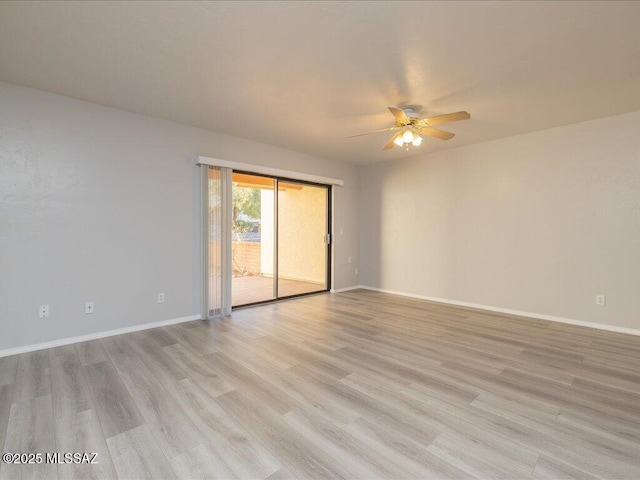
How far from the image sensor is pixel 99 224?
352 cm

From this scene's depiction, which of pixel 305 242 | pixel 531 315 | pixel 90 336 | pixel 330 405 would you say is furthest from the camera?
pixel 305 242

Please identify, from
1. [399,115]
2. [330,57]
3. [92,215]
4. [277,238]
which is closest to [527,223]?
[399,115]

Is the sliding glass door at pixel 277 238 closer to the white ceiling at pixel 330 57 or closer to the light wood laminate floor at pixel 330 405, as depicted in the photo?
the white ceiling at pixel 330 57

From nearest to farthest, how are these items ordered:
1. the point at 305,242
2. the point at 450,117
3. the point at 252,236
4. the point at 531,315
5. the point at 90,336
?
the point at 450,117 → the point at 90,336 → the point at 531,315 → the point at 252,236 → the point at 305,242

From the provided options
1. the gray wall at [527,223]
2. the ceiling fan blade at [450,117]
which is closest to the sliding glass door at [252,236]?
the gray wall at [527,223]

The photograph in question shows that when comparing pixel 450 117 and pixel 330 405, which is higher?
pixel 450 117

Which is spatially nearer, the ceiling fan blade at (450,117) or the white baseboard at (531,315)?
the ceiling fan blade at (450,117)

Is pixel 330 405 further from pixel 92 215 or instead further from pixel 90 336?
pixel 92 215

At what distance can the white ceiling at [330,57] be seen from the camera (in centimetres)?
204

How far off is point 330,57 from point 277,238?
3.35 meters

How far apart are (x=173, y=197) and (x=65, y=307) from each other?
172 cm

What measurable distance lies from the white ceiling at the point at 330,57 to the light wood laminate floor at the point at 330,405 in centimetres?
269

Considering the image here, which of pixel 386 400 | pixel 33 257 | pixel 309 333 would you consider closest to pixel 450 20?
pixel 386 400

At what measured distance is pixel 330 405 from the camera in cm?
216
